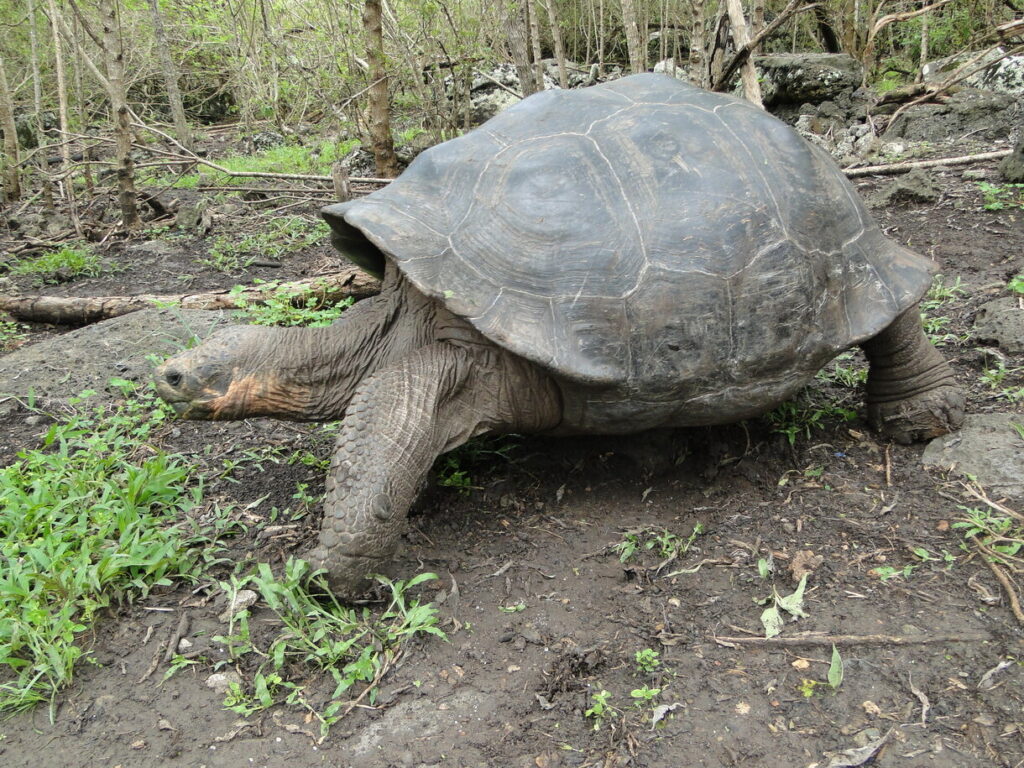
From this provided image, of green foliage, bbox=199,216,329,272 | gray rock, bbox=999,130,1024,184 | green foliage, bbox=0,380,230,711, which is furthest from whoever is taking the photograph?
green foliage, bbox=199,216,329,272

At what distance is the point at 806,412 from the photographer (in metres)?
4.07

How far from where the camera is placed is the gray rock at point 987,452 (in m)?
3.29

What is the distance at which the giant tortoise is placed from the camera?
3.02m

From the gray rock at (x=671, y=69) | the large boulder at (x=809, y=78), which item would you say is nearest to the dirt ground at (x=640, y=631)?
the large boulder at (x=809, y=78)

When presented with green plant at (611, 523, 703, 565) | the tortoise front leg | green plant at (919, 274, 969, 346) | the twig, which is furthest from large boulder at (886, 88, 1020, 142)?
the tortoise front leg

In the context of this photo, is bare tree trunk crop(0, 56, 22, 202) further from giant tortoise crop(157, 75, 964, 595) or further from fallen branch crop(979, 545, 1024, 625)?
fallen branch crop(979, 545, 1024, 625)

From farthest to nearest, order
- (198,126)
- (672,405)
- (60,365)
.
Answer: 1. (198,126)
2. (60,365)
3. (672,405)

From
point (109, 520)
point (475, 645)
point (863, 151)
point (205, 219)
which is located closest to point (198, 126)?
point (205, 219)

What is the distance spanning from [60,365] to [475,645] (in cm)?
373

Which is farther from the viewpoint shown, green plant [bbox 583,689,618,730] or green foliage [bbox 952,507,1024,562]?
green foliage [bbox 952,507,1024,562]

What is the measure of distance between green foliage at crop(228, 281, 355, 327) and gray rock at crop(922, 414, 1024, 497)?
3589mm

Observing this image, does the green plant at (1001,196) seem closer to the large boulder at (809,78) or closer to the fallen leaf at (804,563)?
the fallen leaf at (804,563)

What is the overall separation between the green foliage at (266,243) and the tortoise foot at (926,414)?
5788 mm

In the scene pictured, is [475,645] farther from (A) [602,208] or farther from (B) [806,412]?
(B) [806,412]
